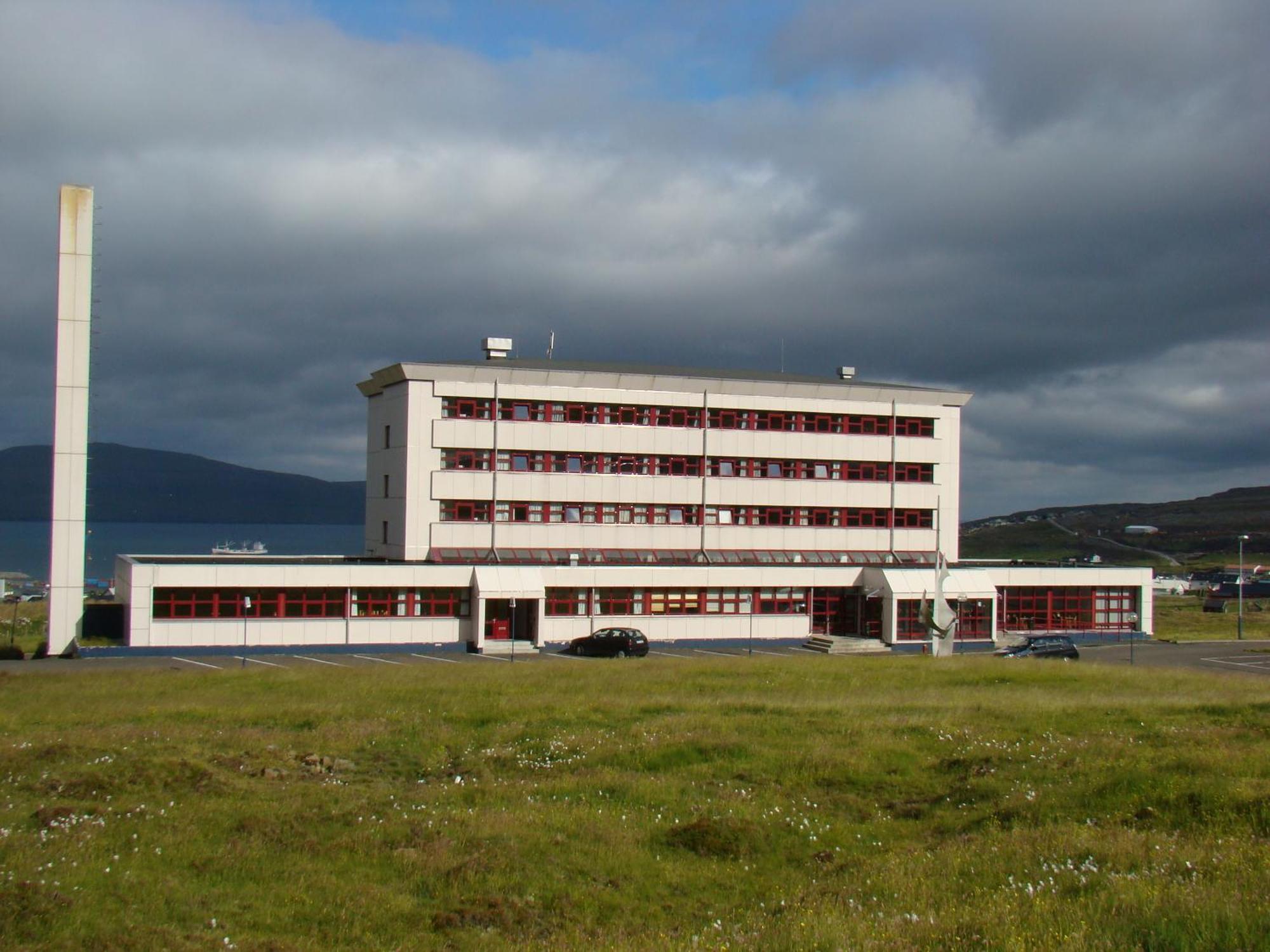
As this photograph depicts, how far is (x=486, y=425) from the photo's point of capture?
60.5 meters

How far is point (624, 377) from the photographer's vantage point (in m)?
62.8

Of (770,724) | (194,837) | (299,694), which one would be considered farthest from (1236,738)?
(299,694)

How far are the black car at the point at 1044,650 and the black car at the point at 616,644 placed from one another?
55.8 feet

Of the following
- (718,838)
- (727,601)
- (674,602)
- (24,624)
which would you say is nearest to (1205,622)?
(727,601)

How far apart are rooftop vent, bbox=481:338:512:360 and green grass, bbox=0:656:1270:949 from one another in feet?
119

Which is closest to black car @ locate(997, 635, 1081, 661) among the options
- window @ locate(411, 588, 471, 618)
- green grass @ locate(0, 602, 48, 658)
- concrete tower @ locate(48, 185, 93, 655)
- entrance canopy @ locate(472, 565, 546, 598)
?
entrance canopy @ locate(472, 565, 546, 598)

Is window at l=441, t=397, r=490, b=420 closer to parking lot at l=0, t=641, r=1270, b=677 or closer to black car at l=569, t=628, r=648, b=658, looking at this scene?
parking lot at l=0, t=641, r=1270, b=677

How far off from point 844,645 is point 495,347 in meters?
25.9

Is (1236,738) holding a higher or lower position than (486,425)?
lower

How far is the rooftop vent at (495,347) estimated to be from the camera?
65.7 metres

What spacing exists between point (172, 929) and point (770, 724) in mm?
16256

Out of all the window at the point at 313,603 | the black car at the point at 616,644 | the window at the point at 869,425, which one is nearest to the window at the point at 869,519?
the window at the point at 869,425

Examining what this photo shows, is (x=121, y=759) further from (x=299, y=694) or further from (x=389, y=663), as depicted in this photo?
(x=389, y=663)

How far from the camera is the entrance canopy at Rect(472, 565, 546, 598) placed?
185ft
